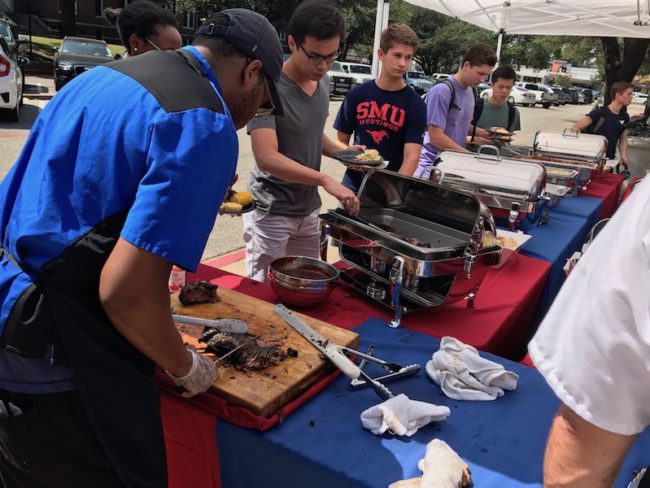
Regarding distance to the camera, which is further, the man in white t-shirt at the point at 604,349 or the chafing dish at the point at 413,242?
the chafing dish at the point at 413,242

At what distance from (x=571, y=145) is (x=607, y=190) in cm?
52

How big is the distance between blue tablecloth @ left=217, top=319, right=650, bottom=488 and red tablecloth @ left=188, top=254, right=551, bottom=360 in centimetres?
39

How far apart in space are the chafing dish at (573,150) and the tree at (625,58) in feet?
27.6

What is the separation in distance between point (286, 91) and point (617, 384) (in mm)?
1891

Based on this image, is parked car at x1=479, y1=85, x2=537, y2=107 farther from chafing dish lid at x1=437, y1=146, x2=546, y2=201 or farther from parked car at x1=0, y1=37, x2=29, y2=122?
chafing dish lid at x1=437, y1=146, x2=546, y2=201

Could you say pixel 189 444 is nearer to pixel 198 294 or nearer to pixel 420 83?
pixel 198 294

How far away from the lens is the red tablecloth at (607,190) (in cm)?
463

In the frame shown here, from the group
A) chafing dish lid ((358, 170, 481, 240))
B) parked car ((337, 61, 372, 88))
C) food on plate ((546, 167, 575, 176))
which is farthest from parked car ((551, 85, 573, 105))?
chafing dish lid ((358, 170, 481, 240))

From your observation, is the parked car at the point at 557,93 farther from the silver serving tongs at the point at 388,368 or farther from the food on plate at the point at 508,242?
the silver serving tongs at the point at 388,368

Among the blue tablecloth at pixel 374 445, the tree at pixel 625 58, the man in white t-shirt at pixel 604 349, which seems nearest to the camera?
the man in white t-shirt at pixel 604 349

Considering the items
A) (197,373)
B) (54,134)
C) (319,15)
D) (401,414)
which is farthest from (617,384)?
(319,15)

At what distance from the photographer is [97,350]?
104 centimetres

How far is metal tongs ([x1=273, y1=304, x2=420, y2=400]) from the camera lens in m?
1.32

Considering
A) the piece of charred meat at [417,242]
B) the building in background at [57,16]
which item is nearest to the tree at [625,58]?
the piece of charred meat at [417,242]
